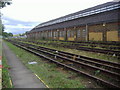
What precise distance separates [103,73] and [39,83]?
3.03 m

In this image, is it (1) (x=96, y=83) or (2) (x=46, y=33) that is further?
(2) (x=46, y=33)

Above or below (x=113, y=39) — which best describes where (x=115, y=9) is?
above

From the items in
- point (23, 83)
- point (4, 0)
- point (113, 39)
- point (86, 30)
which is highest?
point (4, 0)

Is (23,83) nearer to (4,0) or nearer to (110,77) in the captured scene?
(110,77)

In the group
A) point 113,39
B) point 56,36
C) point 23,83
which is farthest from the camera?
point 56,36

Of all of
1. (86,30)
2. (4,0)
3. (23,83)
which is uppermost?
(4,0)

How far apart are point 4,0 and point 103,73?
15.3 meters

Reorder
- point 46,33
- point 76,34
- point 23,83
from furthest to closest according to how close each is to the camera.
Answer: point 46,33 → point 76,34 → point 23,83

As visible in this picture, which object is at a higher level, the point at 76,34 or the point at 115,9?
the point at 115,9

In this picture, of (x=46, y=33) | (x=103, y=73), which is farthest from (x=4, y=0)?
(x=46, y=33)

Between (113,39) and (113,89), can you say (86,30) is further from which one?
(113,89)

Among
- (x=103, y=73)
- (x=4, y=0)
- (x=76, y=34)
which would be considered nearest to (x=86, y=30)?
(x=76, y=34)

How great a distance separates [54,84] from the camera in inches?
188

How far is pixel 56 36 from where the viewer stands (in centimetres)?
3894
